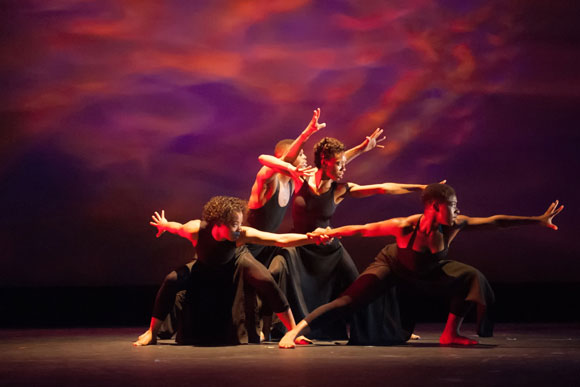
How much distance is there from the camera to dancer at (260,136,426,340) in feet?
16.7

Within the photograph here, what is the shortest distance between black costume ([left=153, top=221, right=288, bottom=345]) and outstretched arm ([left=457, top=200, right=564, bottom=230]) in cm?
120

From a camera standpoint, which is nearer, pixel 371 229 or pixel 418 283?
pixel 371 229

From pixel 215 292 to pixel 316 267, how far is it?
0.72m

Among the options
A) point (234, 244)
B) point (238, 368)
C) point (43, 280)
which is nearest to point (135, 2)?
point (43, 280)

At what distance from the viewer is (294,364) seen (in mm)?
3682

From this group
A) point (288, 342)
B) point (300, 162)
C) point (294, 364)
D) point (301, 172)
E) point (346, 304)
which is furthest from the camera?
point (300, 162)

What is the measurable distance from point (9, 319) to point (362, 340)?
144 inches

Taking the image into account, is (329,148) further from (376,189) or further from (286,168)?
(376,189)

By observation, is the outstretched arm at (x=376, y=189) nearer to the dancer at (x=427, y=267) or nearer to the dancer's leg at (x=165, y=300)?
the dancer at (x=427, y=267)

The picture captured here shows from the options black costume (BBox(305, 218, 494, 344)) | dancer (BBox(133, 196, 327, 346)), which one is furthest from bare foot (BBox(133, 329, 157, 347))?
black costume (BBox(305, 218, 494, 344))

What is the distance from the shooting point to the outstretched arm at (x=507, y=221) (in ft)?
14.7

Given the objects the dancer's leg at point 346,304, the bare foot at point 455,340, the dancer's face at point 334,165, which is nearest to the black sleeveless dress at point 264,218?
the dancer's face at point 334,165

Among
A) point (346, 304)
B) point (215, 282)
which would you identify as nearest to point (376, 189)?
point (346, 304)

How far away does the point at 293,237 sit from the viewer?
14.9 feet
